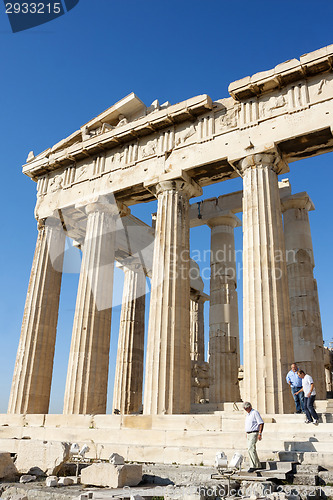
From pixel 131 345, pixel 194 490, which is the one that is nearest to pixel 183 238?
pixel 131 345

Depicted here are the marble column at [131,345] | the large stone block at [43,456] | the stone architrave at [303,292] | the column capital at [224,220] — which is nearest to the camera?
the large stone block at [43,456]

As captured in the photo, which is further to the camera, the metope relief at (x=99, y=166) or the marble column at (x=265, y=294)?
the metope relief at (x=99, y=166)

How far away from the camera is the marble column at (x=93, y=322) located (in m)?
19.5

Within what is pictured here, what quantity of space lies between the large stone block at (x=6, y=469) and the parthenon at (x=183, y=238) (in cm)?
718

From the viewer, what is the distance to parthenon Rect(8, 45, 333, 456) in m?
16.4

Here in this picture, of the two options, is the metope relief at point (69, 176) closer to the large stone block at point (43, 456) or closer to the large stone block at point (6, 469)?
the large stone block at point (43, 456)

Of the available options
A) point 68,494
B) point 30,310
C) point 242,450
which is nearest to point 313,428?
point 242,450

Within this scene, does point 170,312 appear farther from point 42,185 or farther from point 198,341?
point 198,341

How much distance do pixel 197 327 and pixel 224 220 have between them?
11.7m

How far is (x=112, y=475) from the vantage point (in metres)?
8.70

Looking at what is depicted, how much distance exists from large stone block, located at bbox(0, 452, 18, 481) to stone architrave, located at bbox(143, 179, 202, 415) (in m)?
7.19

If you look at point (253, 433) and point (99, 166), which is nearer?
point (253, 433)

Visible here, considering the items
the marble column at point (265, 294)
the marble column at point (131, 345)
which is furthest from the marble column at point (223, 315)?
the marble column at point (265, 294)

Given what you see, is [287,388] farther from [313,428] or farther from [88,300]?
[88,300]
